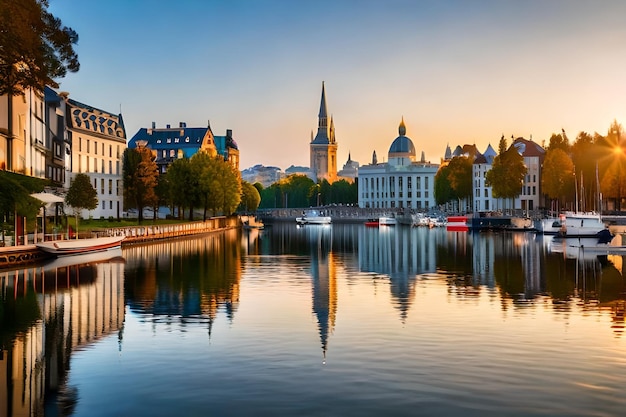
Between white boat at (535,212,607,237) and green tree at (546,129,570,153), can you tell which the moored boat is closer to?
green tree at (546,129,570,153)

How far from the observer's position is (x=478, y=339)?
27.8m

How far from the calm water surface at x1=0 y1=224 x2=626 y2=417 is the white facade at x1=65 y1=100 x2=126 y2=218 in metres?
73.5

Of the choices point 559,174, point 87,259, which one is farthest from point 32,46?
point 559,174

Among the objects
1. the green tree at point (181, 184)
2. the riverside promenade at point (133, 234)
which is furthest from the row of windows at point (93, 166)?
the riverside promenade at point (133, 234)

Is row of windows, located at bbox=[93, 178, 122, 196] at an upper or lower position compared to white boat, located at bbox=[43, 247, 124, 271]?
upper

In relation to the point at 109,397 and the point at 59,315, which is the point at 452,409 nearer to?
the point at 109,397

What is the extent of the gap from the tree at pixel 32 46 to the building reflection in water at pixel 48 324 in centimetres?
1178

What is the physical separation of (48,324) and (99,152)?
103133 mm

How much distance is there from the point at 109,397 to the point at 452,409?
26.8 ft

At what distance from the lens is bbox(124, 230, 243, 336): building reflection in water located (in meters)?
34.6

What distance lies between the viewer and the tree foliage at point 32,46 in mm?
42844

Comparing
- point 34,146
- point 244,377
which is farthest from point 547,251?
point 244,377

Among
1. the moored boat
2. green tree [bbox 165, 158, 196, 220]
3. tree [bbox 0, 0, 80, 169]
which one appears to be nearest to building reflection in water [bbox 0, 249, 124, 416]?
tree [bbox 0, 0, 80, 169]

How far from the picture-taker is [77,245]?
66188 millimetres
